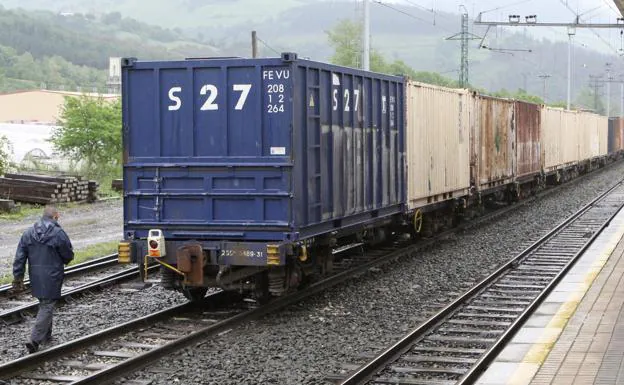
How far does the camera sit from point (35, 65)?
147500mm

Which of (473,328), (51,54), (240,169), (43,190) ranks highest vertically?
(51,54)

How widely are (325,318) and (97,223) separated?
14.2 meters

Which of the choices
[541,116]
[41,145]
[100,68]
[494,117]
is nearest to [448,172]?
[494,117]

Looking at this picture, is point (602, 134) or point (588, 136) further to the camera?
point (602, 134)

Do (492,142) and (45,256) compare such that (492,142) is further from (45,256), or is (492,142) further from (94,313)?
(45,256)

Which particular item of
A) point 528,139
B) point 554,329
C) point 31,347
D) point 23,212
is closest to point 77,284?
point 31,347

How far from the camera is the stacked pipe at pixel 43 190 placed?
1122 inches

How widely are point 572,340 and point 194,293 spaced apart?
516cm

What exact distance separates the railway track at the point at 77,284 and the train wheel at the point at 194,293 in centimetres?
188

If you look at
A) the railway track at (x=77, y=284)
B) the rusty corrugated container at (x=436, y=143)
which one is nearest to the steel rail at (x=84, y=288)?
the railway track at (x=77, y=284)

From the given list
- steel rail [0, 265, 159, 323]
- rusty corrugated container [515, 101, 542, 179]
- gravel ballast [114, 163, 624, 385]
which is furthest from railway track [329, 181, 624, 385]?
rusty corrugated container [515, 101, 542, 179]

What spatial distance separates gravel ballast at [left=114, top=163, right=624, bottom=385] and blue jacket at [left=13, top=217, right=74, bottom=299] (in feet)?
5.15

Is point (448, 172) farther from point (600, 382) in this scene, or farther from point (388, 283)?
point (600, 382)

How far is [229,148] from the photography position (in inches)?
451
